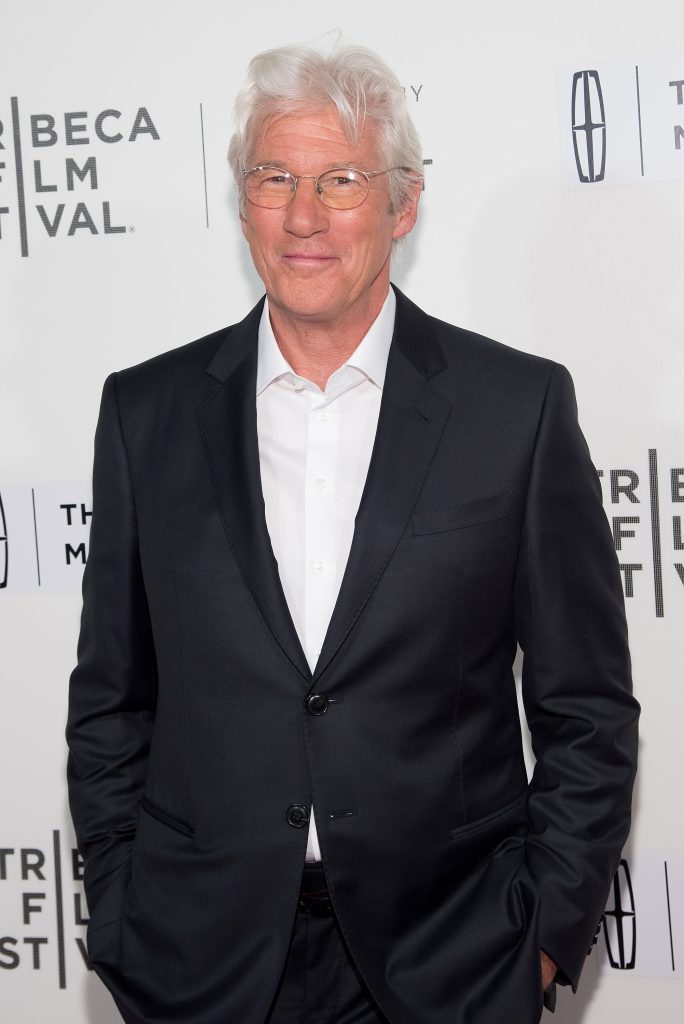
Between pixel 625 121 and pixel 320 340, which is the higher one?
pixel 625 121

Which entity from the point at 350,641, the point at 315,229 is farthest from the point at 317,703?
the point at 315,229

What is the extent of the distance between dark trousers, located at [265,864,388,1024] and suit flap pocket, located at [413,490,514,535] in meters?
0.53

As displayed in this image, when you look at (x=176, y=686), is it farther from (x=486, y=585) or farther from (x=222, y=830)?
(x=486, y=585)

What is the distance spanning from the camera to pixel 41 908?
7.95 feet

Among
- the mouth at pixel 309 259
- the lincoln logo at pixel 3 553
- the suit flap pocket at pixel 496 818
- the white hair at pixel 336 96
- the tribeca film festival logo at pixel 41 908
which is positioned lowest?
the tribeca film festival logo at pixel 41 908

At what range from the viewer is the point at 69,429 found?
7.70ft

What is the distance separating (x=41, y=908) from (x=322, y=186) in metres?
1.65

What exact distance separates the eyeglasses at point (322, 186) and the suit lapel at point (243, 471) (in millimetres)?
201

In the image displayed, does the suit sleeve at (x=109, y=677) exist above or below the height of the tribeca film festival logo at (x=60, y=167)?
below

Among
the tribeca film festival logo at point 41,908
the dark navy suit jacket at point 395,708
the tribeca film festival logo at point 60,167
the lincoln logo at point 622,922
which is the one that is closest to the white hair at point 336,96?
the dark navy suit jacket at point 395,708

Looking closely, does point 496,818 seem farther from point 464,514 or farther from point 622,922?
point 622,922

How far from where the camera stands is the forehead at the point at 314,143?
161 centimetres

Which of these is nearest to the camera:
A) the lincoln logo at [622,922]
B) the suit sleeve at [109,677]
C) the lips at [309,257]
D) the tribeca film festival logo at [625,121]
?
the lips at [309,257]

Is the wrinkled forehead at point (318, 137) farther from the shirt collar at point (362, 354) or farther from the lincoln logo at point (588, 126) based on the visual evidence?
the lincoln logo at point (588, 126)
